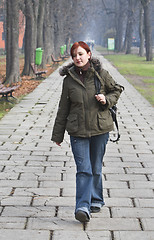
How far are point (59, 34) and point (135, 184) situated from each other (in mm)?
33029

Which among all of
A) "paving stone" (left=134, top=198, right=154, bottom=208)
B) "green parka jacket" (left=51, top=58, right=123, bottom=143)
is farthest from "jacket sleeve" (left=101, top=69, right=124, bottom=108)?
"paving stone" (left=134, top=198, right=154, bottom=208)

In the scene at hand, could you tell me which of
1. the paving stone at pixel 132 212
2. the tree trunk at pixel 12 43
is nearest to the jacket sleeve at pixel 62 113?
the paving stone at pixel 132 212

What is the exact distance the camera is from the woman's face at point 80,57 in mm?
3932

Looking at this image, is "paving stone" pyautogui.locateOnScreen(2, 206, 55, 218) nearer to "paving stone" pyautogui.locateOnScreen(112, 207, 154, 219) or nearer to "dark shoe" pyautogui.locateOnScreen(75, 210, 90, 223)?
"dark shoe" pyautogui.locateOnScreen(75, 210, 90, 223)

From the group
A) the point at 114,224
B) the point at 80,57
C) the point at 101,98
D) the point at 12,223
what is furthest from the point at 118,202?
the point at 80,57

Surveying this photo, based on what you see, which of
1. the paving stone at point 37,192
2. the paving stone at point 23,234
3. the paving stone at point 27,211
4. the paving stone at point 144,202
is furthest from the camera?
the paving stone at point 37,192

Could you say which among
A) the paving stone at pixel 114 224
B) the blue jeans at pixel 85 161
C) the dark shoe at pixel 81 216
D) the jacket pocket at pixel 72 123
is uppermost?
the jacket pocket at pixel 72 123

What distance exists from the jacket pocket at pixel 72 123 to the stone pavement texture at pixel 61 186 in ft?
2.55

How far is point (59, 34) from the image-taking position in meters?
37.4

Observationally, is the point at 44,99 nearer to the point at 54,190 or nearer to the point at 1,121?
the point at 1,121

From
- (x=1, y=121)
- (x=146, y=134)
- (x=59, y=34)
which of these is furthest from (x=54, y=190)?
(x=59, y=34)

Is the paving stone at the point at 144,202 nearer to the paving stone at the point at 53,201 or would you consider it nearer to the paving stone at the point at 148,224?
the paving stone at the point at 148,224

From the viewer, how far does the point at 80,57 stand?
3.93 m

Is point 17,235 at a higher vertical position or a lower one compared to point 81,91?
lower
